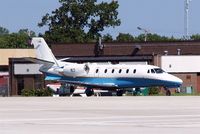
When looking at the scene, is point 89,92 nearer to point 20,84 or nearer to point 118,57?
point 118,57

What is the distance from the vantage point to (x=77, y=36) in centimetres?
13025

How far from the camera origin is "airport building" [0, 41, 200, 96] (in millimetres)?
78938

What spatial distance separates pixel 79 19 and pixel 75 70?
6788 cm

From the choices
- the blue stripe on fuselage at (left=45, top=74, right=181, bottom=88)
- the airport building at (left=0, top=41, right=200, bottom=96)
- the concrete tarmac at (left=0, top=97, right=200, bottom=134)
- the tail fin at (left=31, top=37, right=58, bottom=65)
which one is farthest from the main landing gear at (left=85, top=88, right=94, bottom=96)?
the concrete tarmac at (left=0, top=97, right=200, bottom=134)

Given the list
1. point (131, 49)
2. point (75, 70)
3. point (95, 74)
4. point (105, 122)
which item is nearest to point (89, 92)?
point (95, 74)

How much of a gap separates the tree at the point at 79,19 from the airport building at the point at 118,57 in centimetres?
4355

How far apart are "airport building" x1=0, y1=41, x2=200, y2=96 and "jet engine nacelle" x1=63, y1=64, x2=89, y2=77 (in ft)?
46.7

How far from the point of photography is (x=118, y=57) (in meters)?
81.4

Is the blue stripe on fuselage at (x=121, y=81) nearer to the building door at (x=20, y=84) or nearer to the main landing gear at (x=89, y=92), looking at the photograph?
the main landing gear at (x=89, y=92)

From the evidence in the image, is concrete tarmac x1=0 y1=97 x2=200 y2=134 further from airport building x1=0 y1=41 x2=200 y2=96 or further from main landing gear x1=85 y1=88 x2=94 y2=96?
airport building x1=0 y1=41 x2=200 y2=96

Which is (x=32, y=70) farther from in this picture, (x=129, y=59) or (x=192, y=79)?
(x=192, y=79)

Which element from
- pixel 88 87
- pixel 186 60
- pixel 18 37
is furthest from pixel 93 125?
pixel 18 37

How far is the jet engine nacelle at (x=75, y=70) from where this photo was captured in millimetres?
65438

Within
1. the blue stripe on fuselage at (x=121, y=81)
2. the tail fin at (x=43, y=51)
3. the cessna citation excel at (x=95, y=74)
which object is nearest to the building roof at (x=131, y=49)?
the tail fin at (x=43, y=51)
